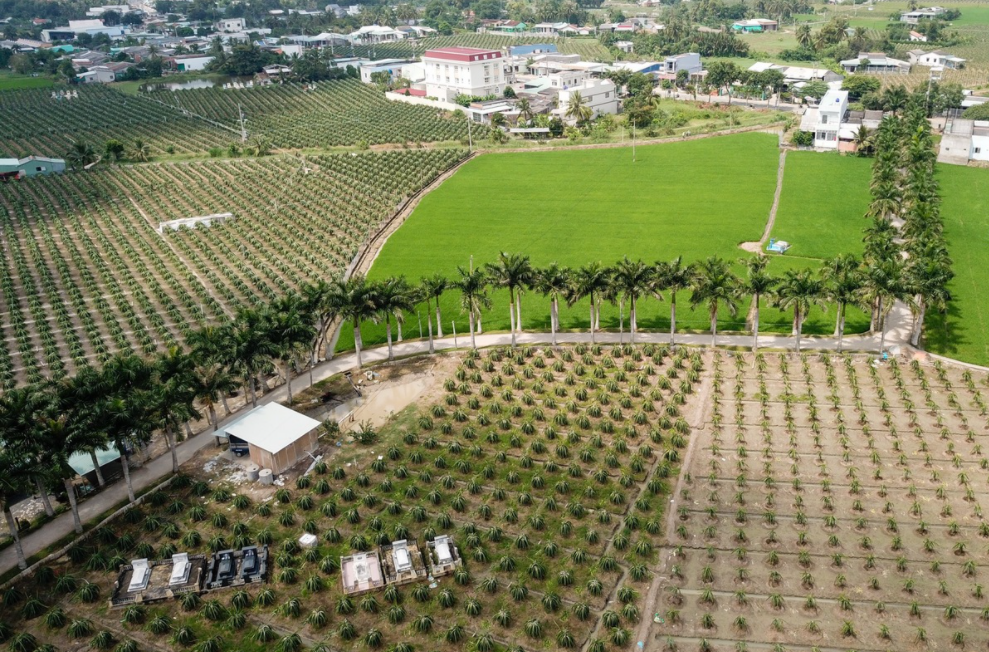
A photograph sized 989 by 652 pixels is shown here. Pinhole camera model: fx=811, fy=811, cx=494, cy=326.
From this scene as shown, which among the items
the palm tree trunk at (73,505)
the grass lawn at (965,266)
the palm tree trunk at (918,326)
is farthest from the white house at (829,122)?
the palm tree trunk at (73,505)

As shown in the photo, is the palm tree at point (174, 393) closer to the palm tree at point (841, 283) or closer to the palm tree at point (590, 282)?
the palm tree at point (590, 282)

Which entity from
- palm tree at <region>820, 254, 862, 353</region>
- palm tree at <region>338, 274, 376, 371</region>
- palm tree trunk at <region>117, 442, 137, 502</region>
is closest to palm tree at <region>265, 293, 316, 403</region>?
palm tree at <region>338, 274, 376, 371</region>

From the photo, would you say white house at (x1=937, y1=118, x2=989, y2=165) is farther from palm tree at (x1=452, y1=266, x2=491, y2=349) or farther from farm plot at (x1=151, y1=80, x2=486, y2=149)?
palm tree at (x1=452, y1=266, x2=491, y2=349)

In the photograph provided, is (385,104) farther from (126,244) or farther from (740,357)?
(740,357)

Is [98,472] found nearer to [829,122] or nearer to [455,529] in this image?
[455,529]

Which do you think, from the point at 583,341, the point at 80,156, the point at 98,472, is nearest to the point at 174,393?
the point at 98,472

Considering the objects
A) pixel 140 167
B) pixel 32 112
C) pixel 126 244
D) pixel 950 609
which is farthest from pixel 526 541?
pixel 32 112
